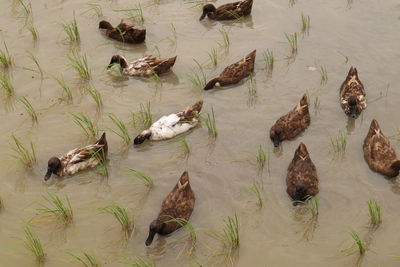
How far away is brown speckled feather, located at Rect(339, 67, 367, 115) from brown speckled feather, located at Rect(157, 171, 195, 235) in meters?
2.54

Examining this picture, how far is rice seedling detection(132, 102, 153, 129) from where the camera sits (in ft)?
23.6

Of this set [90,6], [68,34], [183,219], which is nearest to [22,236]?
[183,219]

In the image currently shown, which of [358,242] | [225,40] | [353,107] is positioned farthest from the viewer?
[225,40]

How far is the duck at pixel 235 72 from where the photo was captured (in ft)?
25.3

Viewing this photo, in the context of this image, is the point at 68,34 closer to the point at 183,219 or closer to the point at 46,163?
the point at 46,163

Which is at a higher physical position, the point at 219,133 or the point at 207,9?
the point at 207,9

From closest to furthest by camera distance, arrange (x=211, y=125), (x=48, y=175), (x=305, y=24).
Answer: (x=48, y=175) → (x=211, y=125) → (x=305, y=24)

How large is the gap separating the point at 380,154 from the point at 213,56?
123 inches

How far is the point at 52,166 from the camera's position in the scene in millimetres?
6371

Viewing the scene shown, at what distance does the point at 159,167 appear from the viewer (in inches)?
261

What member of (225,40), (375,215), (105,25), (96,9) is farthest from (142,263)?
(96,9)

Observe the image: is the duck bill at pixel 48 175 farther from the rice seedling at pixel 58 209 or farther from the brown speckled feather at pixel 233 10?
the brown speckled feather at pixel 233 10

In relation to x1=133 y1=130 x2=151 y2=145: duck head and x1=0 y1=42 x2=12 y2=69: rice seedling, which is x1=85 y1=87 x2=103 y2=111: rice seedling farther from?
x1=0 y1=42 x2=12 y2=69: rice seedling

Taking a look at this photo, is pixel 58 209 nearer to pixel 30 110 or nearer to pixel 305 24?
pixel 30 110
